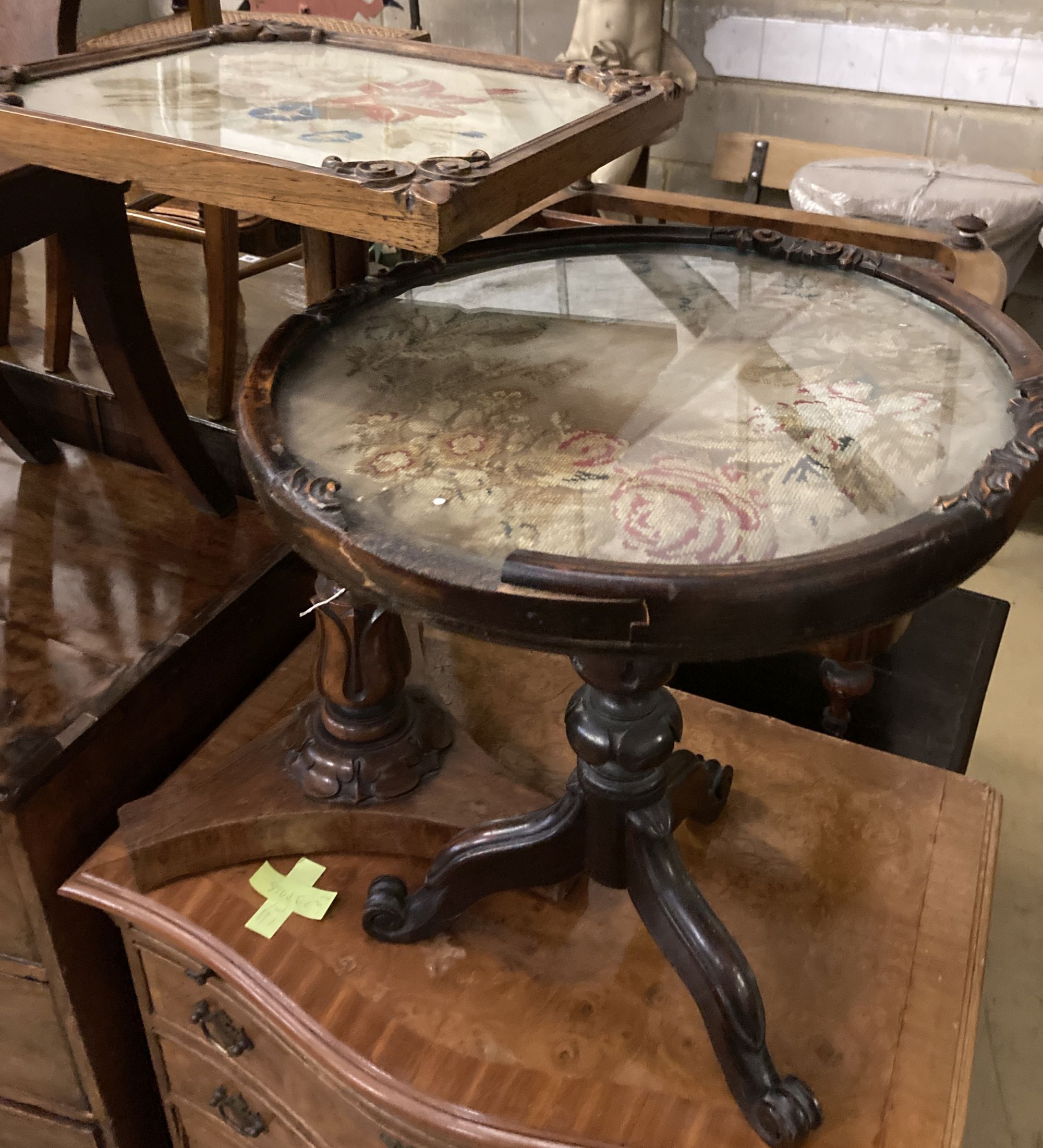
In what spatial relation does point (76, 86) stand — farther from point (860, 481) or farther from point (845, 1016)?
point (845, 1016)

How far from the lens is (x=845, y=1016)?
0.98 meters

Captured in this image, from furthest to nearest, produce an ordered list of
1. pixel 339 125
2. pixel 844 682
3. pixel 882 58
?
pixel 882 58 < pixel 844 682 < pixel 339 125

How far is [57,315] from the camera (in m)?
1.71

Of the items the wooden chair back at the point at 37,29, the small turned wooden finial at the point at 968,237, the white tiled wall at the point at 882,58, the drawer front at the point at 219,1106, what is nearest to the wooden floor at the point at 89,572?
the drawer front at the point at 219,1106

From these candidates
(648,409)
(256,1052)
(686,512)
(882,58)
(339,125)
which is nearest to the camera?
(686,512)

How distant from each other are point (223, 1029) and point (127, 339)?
871 mm

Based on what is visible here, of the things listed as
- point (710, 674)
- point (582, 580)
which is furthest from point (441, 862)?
point (710, 674)

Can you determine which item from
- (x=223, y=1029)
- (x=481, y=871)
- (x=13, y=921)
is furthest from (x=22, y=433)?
(x=481, y=871)

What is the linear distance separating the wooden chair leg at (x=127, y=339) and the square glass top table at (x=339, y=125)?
0.82 ft

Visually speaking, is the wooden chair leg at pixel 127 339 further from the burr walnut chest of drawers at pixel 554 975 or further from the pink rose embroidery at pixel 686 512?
the pink rose embroidery at pixel 686 512

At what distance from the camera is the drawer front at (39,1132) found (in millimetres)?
1374

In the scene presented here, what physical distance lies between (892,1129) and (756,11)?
9.23 feet

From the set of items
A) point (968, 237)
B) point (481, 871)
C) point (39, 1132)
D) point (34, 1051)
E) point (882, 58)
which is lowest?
point (39, 1132)

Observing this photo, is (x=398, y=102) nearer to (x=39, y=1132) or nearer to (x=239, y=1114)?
(x=239, y=1114)
